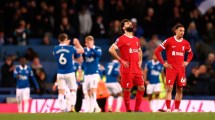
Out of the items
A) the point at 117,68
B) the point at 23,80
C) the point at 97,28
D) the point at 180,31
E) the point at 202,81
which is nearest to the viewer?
the point at 180,31

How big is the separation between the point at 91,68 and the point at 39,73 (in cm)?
558

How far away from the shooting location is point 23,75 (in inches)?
1077

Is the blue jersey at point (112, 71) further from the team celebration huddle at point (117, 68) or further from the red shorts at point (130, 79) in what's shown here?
the red shorts at point (130, 79)

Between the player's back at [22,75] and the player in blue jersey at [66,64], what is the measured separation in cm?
467

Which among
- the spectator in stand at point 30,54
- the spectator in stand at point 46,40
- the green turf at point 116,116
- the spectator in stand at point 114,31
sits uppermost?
the spectator in stand at point 114,31

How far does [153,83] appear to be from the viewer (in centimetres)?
2836

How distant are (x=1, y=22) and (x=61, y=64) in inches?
325

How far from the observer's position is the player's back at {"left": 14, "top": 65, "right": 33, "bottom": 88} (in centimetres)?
2728

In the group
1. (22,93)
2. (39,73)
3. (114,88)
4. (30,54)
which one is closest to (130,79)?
(114,88)

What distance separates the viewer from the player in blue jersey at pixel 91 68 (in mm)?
23500

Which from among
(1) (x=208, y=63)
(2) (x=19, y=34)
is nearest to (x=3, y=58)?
(2) (x=19, y=34)

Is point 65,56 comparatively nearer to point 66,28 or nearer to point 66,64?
point 66,64

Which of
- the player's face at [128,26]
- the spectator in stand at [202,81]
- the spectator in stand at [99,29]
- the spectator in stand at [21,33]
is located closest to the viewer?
the player's face at [128,26]

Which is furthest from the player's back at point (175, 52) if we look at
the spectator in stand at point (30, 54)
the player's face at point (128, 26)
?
the spectator in stand at point (30, 54)
